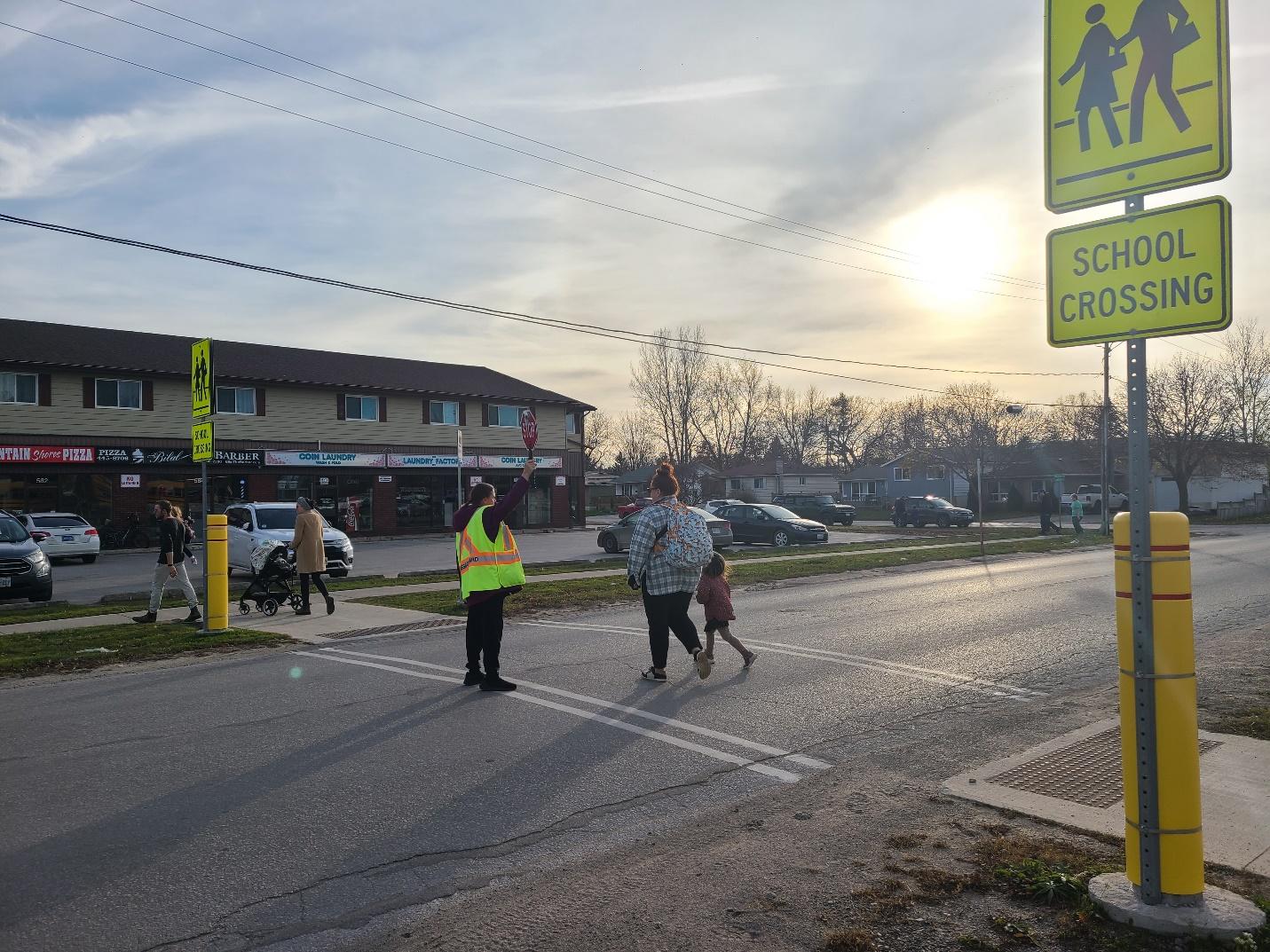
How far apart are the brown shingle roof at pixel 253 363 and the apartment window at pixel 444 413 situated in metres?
0.67

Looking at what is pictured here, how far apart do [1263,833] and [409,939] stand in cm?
389

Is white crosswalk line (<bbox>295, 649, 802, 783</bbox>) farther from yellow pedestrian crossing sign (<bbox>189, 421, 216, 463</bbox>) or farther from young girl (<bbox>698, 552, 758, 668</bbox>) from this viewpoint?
yellow pedestrian crossing sign (<bbox>189, 421, 216, 463</bbox>)

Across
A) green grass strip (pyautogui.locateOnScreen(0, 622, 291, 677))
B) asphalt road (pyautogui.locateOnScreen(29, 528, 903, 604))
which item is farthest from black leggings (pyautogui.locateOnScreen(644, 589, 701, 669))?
asphalt road (pyautogui.locateOnScreen(29, 528, 903, 604))

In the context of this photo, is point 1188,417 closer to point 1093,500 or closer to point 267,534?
point 1093,500

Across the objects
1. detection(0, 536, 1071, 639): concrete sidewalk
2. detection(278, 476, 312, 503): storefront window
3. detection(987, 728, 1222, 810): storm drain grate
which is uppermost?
detection(278, 476, 312, 503): storefront window

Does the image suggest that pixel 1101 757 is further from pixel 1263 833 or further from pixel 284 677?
pixel 284 677

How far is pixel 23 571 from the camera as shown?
53.1ft

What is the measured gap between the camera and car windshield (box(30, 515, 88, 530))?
1084 inches

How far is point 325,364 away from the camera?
141 feet

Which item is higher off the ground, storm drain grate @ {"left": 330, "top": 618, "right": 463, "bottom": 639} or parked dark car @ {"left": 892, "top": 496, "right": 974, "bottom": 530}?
parked dark car @ {"left": 892, "top": 496, "right": 974, "bottom": 530}

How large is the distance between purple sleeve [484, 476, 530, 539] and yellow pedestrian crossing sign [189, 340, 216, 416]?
5.83m

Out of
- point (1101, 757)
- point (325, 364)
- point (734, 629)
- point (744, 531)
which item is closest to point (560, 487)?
point (325, 364)

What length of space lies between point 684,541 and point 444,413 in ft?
121

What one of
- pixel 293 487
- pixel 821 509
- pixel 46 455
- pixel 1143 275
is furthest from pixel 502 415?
pixel 1143 275
